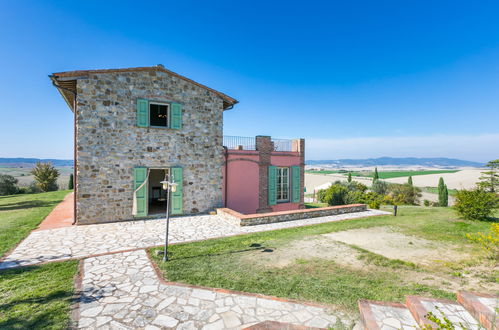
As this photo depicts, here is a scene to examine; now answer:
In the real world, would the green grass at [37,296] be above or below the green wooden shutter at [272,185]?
below

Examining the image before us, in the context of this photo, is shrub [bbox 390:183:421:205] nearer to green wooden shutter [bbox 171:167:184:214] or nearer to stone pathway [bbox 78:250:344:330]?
green wooden shutter [bbox 171:167:184:214]

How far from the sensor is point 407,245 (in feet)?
22.3

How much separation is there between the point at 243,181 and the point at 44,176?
68.5 feet

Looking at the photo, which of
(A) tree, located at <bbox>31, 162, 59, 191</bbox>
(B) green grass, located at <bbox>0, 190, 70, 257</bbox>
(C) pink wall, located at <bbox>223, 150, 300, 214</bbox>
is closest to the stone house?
(C) pink wall, located at <bbox>223, 150, 300, 214</bbox>

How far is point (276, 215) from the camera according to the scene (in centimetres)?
1001

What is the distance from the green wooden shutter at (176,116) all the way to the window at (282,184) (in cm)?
653

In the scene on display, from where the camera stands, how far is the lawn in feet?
13.8

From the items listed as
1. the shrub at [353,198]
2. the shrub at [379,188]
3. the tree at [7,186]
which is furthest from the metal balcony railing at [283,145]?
the tree at [7,186]

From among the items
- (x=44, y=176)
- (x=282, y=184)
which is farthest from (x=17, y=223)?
(x=44, y=176)

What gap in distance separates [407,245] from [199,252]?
240 inches

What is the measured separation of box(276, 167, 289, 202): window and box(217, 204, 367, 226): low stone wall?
3373mm

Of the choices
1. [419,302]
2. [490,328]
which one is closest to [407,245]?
[419,302]

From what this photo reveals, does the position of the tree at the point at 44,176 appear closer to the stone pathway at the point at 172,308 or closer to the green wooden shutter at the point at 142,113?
the green wooden shutter at the point at 142,113

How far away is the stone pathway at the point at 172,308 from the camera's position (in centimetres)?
343
